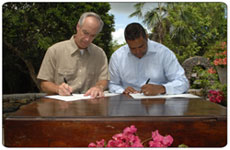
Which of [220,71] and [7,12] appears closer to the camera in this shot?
[7,12]

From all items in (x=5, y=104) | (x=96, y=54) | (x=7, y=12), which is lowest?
(x=5, y=104)

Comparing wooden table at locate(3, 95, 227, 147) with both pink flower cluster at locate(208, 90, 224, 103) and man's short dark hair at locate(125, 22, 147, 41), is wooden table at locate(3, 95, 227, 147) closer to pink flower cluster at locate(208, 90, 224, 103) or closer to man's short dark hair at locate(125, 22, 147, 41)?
man's short dark hair at locate(125, 22, 147, 41)

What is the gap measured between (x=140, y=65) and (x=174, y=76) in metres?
0.45

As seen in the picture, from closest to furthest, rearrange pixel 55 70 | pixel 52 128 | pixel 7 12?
pixel 52 128, pixel 55 70, pixel 7 12

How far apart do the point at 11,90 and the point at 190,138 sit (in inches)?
318

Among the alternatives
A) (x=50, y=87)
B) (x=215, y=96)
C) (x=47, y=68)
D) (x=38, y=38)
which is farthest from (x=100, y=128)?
(x=38, y=38)

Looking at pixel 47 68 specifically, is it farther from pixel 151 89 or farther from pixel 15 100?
pixel 15 100

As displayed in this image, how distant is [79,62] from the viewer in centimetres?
288

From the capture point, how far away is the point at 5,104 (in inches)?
272

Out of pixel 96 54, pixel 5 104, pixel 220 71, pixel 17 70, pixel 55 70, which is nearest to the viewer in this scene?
pixel 55 70

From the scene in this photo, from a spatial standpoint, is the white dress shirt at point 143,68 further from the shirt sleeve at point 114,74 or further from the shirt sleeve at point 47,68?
the shirt sleeve at point 47,68

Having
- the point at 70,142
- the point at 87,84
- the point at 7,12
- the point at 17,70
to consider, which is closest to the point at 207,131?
the point at 70,142

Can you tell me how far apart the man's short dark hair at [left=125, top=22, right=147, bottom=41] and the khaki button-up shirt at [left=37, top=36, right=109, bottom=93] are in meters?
0.47

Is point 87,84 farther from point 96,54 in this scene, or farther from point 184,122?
point 184,122
